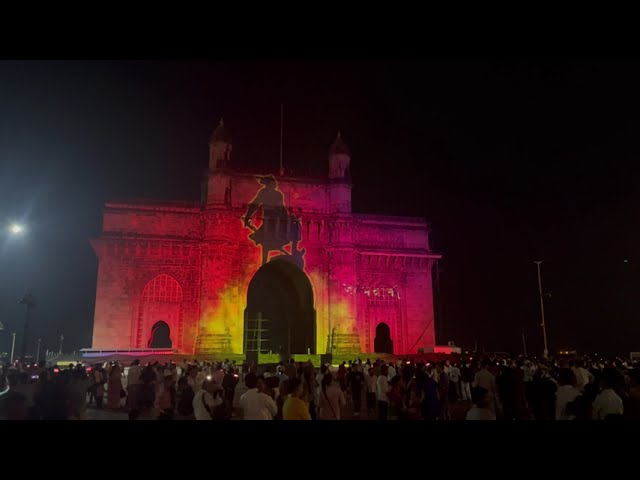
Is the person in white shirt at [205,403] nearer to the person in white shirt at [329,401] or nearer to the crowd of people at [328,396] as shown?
the crowd of people at [328,396]

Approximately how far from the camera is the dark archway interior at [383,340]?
1427 inches

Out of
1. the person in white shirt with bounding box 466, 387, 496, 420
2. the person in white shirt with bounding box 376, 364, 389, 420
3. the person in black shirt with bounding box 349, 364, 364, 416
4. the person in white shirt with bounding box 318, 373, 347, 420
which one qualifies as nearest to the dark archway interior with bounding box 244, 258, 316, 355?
the person in black shirt with bounding box 349, 364, 364, 416

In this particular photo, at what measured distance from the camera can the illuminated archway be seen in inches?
1246

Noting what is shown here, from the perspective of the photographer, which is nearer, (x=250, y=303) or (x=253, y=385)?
(x=253, y=385)

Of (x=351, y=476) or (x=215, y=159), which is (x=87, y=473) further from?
(x=215, y=159)

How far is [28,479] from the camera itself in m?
7.23

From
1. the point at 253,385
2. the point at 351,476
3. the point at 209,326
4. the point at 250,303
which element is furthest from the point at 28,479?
the point at 250,303

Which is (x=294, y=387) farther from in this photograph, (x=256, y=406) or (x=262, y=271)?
(x=262, y=271)

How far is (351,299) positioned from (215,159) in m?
12.7

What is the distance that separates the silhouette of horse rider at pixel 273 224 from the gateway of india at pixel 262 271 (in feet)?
0.21

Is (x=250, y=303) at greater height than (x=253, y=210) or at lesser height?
lesser

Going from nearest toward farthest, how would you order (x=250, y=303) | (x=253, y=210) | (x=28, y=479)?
1. (x=28, y=479)
2. (x=253, y=210)
3. (x=250, y=303)

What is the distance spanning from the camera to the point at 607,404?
773 cm

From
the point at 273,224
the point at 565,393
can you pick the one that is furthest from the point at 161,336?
the point at 565,393
